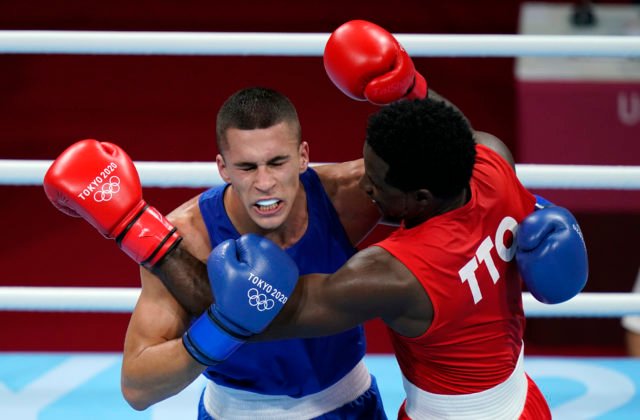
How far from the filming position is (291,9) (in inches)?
209

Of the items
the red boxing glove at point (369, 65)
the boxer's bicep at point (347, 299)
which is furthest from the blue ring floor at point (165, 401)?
the red boxing glove at point (369, 65)

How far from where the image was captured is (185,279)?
7.14 ft

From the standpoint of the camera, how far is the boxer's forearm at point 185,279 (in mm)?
2166

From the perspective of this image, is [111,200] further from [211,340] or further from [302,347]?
[302,347]

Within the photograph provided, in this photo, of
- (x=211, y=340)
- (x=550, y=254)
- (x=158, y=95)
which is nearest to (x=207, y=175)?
(x=211, y=340)

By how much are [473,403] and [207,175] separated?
109 centimetres

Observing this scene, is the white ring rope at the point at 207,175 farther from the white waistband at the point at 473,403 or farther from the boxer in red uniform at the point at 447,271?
the white waistband at the point at 473,403

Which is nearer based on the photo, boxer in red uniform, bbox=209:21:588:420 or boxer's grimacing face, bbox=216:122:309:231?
boxer in red uniform, bbox=209:21:588:420

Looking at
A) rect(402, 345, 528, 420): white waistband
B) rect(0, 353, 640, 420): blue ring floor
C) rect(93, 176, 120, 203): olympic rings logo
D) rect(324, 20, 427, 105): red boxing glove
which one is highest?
rect(324, 20, 427, 105): red boxing glove

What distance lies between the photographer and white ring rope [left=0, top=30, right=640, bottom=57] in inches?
116

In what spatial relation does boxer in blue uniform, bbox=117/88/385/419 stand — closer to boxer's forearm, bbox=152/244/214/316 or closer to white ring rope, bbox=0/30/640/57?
boxer's forearm, bbox=152/244/214/316

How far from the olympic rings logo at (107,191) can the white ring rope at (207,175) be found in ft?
2.17

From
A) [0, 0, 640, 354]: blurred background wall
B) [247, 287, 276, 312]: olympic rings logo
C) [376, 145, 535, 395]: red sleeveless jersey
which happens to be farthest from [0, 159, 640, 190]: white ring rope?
[0, 0, 640, 354]: blurred background wall

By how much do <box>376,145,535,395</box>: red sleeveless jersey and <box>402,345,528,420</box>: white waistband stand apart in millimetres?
17
